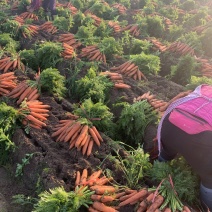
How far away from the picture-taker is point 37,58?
24.9 feet

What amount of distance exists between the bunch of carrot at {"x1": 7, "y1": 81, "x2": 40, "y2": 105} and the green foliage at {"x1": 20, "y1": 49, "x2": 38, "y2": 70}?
1.68 m

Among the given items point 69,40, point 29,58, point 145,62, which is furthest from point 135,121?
point 69,40

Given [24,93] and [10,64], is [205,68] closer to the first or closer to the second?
[24,93]

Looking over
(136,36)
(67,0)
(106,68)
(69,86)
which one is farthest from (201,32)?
(67,0)

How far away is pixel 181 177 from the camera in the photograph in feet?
13.2

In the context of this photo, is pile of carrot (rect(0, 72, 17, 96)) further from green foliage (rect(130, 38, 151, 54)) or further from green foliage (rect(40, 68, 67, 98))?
green foliage (rect(130, 38, 151, 54))

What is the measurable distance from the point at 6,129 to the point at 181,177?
2.80 meters

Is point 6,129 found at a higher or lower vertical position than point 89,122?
lower

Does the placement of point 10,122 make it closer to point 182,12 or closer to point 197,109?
point 197,109

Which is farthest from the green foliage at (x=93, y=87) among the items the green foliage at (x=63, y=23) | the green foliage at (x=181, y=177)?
the green foliage at (x=63, y=23)

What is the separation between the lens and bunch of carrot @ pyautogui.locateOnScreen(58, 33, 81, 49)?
836 cm

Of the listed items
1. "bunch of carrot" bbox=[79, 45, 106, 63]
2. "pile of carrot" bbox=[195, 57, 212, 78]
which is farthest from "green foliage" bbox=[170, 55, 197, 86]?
"bunch of carrot" bbox=[79, 45, 106, 63]

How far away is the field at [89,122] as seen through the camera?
3.90 m

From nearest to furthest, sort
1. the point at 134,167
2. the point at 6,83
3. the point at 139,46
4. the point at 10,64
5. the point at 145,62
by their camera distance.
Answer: the point at 134,167 → the point at 6,83 → the point at 10,64 → the point at 145,62 → the point at 139,46
